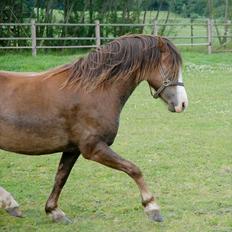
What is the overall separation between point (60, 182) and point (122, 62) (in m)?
1.35

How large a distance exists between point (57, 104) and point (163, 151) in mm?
3770

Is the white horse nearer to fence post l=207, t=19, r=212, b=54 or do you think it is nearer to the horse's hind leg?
the horse's hind leg

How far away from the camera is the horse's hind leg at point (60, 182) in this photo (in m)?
5.75

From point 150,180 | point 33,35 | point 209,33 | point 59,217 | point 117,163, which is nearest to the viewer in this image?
point 117,163

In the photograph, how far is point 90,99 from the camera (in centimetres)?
534

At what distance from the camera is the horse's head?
5.45 meters

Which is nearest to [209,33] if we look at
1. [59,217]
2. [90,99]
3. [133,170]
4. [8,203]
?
[59,217]

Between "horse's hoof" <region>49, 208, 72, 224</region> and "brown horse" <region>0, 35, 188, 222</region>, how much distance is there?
0.68 m

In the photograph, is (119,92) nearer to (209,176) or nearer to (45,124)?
(45,124)

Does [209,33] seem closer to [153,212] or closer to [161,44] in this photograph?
[161,44]

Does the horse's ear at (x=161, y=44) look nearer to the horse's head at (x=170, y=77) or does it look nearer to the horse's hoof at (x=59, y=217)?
the horse's head at (x=170, y=77)

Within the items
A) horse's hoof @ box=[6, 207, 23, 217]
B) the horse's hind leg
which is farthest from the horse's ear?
horse's hoof @ box=[6, 207, 23, 217]

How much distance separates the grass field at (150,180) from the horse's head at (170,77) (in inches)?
45.5

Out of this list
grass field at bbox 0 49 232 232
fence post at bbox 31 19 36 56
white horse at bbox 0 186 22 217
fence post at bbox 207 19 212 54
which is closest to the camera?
white horse at bbox 0 186 22 217
